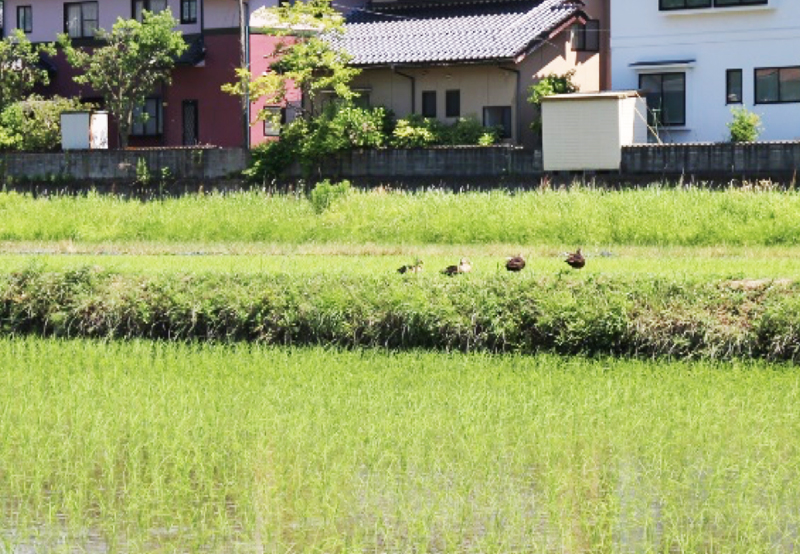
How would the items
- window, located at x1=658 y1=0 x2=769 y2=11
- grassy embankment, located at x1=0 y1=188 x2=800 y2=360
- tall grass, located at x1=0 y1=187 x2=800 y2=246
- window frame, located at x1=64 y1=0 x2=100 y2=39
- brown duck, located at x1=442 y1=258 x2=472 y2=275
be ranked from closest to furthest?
grassy embankment, located at x1=0 y1=188 x2=800 y2=360 → brown duck, located at x1=442 y1=258 x2=472 y2=275 → tall grass, located at x1=0 y1=187 x2=800 y2=246 → window, located at x1=658 y1=0 x2=769 y2=11 → window frame, located at x1=64 y1=0 x2=100 y2=39

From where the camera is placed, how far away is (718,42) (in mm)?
35781

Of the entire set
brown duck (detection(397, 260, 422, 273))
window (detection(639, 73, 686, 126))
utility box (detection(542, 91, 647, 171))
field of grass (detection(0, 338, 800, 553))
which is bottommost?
field of grass (detection(0, 338, 800, 553))

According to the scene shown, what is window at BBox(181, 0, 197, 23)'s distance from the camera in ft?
146

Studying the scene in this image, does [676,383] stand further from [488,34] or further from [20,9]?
[20,9]

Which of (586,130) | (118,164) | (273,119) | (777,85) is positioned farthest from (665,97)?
(118,164)

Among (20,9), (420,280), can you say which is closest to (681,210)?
(420,280)

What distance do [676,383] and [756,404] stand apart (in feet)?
4.17

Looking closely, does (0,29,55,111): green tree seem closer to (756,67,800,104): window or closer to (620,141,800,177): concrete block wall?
(620,141,800,177): concrete block wall

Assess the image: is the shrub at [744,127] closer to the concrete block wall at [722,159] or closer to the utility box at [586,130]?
the utility box at [586,130]

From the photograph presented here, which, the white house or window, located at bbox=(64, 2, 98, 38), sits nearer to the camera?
the white house

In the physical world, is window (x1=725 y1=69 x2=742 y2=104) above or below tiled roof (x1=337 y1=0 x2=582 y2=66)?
below

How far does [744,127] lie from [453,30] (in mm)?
8935

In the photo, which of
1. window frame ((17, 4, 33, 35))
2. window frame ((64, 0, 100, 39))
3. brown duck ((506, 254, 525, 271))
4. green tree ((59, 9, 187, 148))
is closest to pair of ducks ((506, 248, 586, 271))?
brown duck ((506, 254, 525, 271))

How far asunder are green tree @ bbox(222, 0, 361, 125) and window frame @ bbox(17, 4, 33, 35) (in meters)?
11.1
